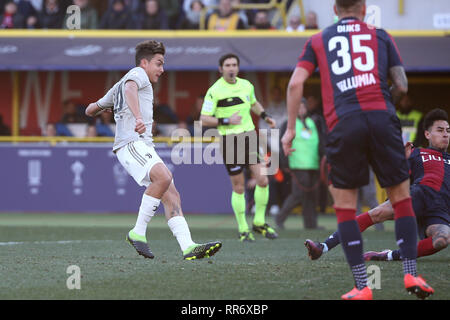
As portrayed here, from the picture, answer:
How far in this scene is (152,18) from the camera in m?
18.2

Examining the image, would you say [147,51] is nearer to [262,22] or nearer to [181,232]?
[181,232]

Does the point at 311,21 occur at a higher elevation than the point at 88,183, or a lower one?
higher

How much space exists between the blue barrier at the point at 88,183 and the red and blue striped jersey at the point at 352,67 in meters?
10.6

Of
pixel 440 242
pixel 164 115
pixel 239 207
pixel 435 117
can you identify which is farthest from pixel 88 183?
pixel 440 242

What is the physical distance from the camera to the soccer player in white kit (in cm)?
769

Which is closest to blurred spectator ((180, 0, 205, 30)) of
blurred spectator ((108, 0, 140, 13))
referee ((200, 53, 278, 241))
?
blurred spectator ((108, 0, 140, 13))

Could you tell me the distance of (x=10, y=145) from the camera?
1669 centimetres

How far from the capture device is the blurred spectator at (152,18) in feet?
59.5

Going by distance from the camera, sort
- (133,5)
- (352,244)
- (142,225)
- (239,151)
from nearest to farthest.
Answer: (352,244) < (142,225) < (239,151) < (133,5)

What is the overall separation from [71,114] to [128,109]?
33.8 ft

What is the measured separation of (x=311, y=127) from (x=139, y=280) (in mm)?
7926
